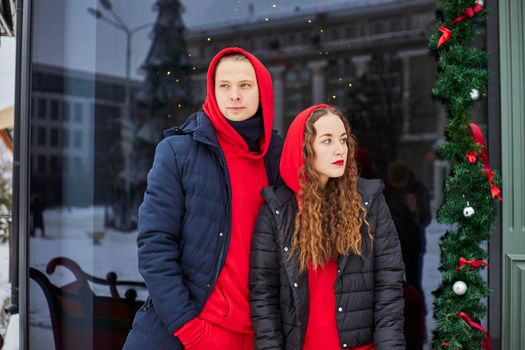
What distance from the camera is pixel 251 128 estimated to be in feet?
6.10

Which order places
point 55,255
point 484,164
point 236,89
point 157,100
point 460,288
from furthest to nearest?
1. point 157,100
2. point 55,255
3. point 484,164
4. point 460,288
5. point 236,89

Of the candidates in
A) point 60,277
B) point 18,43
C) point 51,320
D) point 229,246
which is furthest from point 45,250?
point 229,246

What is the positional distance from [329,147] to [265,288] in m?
0.49

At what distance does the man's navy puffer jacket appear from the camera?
1.71 meters

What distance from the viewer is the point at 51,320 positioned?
302 cm

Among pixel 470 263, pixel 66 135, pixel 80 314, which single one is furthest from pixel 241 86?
pixel 80 314

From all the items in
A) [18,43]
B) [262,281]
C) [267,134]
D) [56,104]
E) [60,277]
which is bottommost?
[60,277]

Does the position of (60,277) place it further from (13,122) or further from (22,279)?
(13,122)

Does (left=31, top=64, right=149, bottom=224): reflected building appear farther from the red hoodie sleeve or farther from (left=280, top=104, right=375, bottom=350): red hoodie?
(left=280, top=104, right=375, bottom=350): red hoodie

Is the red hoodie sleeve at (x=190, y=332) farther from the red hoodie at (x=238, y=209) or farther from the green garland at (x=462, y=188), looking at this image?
the green garland at (x=462, y=188)

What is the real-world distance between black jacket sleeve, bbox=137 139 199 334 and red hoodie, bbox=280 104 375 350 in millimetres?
367

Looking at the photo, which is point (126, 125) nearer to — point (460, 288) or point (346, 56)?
Result: point (346, 56)

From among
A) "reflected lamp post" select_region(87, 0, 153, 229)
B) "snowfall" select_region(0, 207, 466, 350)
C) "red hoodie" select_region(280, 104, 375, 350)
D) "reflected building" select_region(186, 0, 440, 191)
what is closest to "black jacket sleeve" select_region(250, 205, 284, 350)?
"red hoodie" select_region(280, 104, 375, 350)

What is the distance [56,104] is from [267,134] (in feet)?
5.48
